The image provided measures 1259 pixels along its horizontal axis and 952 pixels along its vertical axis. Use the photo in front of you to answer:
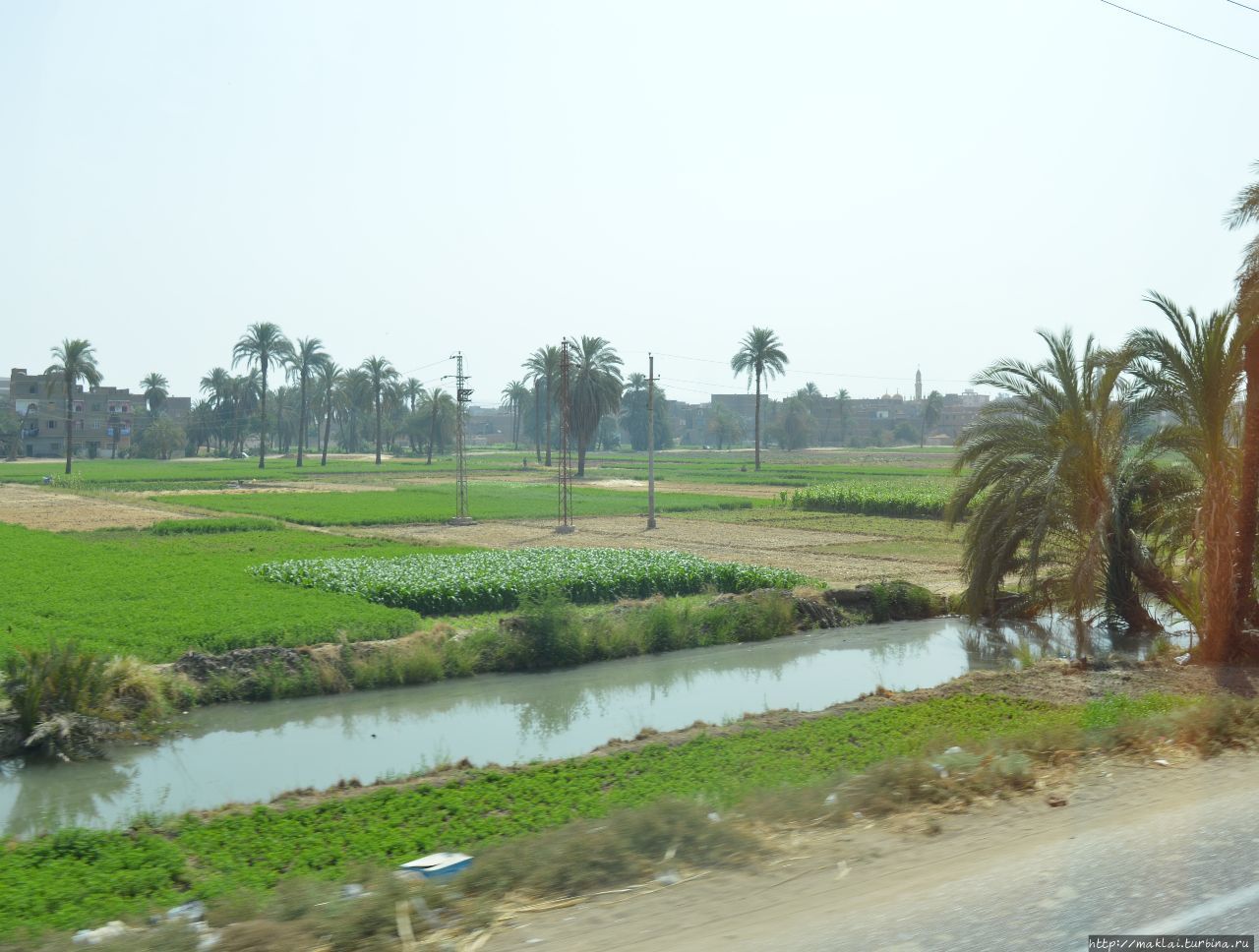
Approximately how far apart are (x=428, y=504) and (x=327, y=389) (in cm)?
7734

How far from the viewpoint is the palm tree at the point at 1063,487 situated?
20625mm

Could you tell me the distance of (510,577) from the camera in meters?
25.4

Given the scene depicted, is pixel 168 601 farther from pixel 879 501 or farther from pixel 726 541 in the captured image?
pixel 879 501

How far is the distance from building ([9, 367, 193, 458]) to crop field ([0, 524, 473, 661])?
→ 96864 millimetres

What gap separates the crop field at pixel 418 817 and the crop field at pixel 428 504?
118ft

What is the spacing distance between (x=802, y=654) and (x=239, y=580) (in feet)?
45.4

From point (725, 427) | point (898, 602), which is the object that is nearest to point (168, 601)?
point (898, 602)

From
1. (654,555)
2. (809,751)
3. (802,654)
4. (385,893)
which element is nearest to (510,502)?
(654,555)

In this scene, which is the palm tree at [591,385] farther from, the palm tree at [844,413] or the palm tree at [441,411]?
the palm tree at [844,413]

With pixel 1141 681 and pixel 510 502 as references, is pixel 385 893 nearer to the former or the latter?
pixel 1141 681

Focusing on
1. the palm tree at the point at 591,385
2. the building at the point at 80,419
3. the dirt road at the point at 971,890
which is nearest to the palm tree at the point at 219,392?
the building at the point at 80,419

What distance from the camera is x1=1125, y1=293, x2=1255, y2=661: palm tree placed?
51.8ft

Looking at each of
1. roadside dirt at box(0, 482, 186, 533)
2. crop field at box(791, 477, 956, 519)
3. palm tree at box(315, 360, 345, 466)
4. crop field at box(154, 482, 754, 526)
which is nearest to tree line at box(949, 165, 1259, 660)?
crop field at box(791, 477, 956, 519)

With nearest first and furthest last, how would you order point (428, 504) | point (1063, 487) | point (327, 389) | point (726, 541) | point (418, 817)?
point (418, 817) < point (1063, 487) < point (726, 541) < point (428, 504) < point (327, 389)
